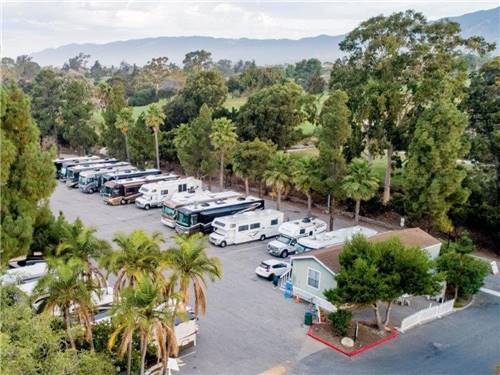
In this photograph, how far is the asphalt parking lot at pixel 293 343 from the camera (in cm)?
1973

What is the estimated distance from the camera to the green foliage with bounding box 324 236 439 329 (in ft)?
65.8

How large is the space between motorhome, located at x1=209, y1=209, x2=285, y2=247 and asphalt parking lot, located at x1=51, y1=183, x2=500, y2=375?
16.0 feet

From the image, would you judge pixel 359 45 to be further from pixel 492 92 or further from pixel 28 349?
pixel 28 349

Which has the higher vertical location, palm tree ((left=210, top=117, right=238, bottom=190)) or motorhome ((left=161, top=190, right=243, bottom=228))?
palm tree ((left=210, top=117, right=238, bottom=190))

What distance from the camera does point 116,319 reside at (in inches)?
590

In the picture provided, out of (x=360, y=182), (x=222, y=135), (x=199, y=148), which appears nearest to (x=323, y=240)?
(x=360, y=182)

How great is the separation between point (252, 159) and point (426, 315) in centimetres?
2070

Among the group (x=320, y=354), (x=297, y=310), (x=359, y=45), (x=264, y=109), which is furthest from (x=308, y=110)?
(x=320, y=354)

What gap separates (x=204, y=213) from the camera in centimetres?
3475

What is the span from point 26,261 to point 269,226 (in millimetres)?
15919

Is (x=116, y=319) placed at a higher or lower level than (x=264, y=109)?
lower

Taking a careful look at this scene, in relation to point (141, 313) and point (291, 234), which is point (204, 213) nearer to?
point (291, 234)

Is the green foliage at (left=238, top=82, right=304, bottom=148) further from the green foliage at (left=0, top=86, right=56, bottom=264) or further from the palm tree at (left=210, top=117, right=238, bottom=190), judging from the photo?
the green foliage at (left=0, top=86, right=56, bottom=264)

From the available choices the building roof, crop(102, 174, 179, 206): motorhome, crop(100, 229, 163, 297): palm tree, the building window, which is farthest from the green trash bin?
crop(102, 174, 179, 206): motorhome
